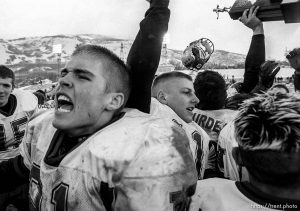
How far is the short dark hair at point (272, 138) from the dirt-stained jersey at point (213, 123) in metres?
1.41

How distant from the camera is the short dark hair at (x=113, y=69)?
155cm

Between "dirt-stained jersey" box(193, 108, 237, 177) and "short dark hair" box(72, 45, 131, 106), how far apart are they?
135 centimetres

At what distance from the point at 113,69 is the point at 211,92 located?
1494mm

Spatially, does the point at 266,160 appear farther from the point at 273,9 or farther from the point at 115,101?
the point at 273,9

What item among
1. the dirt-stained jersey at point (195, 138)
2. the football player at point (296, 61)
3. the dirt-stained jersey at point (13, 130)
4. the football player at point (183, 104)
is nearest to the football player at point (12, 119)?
the dirt-stained jersey at point (13, 130)

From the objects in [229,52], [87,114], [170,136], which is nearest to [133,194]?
[170,136]

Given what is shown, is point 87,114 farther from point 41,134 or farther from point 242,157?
point 242,157

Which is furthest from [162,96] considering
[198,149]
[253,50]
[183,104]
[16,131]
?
[16,131]

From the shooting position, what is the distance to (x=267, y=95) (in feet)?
4.27

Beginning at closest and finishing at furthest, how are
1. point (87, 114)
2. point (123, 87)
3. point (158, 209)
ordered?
1. point (158, 209)
2. point (87, 114)
3. point (123, 87)

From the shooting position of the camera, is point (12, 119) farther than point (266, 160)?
Yes

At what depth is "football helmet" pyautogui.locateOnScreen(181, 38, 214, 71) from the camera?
391 centimetres

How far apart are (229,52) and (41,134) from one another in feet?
296

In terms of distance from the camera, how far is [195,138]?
2.40 metres
